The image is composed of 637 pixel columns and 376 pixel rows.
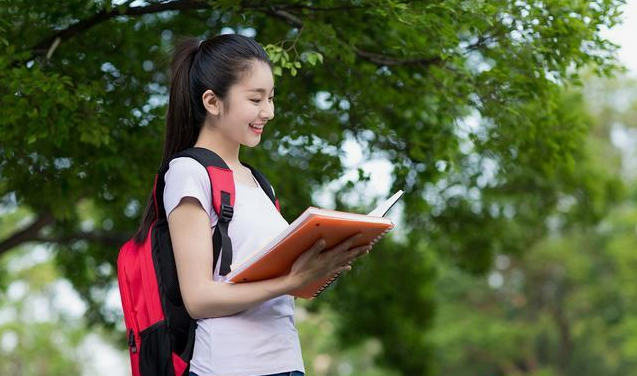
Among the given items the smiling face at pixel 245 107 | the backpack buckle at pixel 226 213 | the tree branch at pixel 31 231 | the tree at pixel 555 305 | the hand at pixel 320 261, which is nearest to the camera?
the hand at pixel 320 261

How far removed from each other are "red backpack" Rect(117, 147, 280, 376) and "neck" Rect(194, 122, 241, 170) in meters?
0.11

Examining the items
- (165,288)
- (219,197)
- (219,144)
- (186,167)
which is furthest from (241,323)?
(219,144)

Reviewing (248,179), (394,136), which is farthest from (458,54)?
(248,179)

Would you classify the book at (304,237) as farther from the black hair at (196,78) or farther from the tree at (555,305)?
the tree at (555,305)

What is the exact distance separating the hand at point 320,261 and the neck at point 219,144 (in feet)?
1.58

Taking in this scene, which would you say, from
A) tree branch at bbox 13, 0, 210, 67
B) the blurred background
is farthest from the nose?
tree branch at bbox 13, 0, 210, 67

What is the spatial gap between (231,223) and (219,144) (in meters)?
0.32

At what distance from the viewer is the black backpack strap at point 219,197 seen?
A: 104 inches

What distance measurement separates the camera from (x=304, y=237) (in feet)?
7.91

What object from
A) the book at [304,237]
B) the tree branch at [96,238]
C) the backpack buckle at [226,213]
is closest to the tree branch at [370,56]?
the backpack buckle at [226,213]

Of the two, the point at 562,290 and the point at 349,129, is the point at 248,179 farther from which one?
the point at 562,290

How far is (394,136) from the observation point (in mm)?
7367

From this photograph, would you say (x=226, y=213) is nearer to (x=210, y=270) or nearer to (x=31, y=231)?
→ (x=210, y=270)

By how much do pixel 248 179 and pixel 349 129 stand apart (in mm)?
4862
